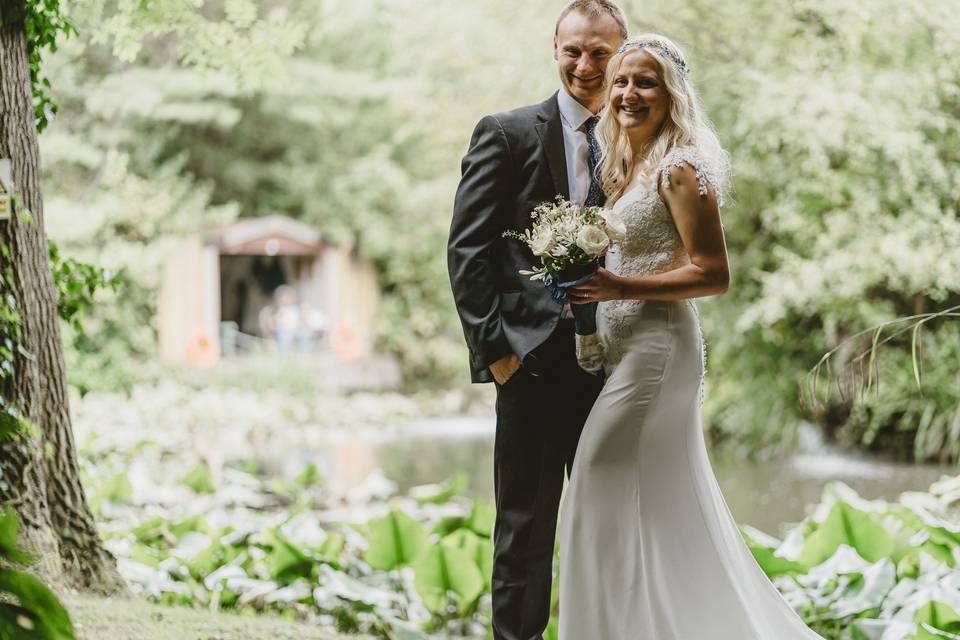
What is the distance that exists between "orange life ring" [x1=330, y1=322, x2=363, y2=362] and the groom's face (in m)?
17.8

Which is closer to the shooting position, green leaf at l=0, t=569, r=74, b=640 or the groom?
green leaf at l=0, t=569, r=74, b=640

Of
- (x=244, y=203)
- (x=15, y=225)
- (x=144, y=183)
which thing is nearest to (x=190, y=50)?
(x=15, y=225)

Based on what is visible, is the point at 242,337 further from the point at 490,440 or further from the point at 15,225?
the point at 15,225

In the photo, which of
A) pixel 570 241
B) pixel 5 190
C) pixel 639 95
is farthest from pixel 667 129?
pixel 5 190

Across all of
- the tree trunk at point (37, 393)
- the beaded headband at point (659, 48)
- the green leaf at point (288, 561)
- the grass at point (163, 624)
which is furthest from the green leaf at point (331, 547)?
the beaded headband at point (659, 48)

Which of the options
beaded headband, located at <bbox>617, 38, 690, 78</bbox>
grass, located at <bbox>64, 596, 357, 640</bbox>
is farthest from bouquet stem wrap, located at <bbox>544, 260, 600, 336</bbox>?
grass, located at <bbox>64, 596, 357, 640</bbox>

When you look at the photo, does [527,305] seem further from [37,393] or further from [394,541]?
[37,393]

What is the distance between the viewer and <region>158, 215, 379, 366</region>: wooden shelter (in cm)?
1912

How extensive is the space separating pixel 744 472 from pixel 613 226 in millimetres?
8587

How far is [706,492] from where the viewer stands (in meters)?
2.87

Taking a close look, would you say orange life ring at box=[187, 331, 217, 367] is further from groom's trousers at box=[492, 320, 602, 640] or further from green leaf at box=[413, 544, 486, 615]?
Answer: groom's trousers at box=[492, 320, 602, 640]

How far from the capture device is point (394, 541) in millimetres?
3979

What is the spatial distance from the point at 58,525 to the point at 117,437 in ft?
26.0

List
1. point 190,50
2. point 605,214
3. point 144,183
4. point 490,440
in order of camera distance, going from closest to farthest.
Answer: point 605,214 < point 190,50 < point 490,440 < point 144,183
